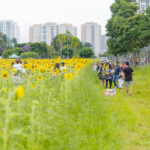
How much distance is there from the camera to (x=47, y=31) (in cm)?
14000

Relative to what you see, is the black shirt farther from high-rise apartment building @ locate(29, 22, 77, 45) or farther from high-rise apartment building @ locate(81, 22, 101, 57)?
high-rise apartment building @ locate(81, 22, 101, 57)

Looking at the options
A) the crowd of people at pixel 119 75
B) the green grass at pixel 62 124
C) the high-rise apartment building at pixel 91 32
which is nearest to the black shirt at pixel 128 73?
the crowd of people at pixel 119 75

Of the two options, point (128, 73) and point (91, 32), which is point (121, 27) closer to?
point (128, 73)

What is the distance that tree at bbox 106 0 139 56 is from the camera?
2101 centimetres

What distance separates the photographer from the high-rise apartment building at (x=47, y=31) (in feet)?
452

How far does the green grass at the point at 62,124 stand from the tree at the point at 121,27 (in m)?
15.3

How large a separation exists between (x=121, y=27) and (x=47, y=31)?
12263cm

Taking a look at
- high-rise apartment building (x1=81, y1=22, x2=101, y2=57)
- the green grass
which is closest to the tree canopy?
the green grass

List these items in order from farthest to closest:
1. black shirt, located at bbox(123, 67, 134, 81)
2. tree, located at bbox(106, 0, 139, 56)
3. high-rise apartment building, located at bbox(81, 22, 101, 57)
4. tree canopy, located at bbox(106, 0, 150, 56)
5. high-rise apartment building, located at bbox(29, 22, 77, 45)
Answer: high-rise apartment building, located at bbox(81, 22, 101, 57), high-rise apartment building, located at bbox(29, 22, 77, 45), tree, located at bbox(106, 0, 139, 56), tree canopy, located at bbox(106, 0, 150, 56), black shirt, located at bbox(123, 67, 134, 81)

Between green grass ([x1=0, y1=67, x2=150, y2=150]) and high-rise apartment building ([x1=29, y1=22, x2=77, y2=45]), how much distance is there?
432 ft

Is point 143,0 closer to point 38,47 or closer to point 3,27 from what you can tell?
point 38,47

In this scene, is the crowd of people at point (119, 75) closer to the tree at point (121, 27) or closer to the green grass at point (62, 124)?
the green grass at point (62, 124)

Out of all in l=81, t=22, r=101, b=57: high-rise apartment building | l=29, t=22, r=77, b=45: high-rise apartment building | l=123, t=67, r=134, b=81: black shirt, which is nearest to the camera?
l=123, t=67, r=134, b=81: black shirt

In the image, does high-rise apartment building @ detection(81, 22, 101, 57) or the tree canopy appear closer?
the tree canopy
